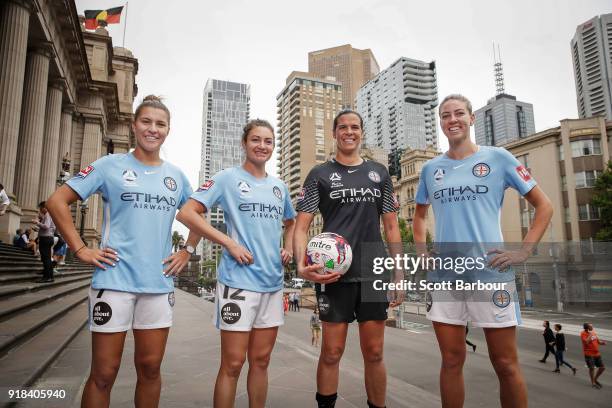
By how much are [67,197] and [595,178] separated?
172 feet

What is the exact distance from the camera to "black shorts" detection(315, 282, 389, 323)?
10.9 feet

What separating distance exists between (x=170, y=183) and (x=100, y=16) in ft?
146

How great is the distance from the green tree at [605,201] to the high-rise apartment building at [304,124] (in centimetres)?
9112

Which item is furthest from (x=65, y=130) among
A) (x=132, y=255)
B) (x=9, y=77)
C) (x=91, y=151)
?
(x=132, y=255)

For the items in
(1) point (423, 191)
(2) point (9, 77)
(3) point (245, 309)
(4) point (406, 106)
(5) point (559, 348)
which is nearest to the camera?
(3) point (245, 309)

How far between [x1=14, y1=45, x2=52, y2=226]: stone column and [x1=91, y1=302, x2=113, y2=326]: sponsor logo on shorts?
875 inches

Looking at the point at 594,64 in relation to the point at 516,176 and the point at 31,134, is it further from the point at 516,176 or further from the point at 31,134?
the point at 516,176

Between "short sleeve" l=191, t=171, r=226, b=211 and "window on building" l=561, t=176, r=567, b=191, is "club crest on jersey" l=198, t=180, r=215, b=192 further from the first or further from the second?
"window on building" l=561, t=176, r=567, b=191

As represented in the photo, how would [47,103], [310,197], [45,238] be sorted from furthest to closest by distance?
[47,103] → [45,238] → [310,197]

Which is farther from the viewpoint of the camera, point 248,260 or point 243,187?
point 243,187

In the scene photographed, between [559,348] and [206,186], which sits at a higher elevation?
[206,186]

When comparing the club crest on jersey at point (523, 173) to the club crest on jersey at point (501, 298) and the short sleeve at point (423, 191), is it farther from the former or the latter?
the club crest on jersey at point (501, 298)

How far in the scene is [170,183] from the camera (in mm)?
3283

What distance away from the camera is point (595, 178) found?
42.5 metres
